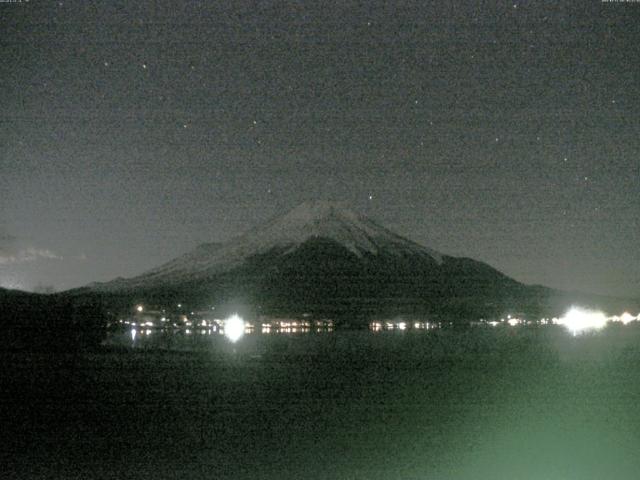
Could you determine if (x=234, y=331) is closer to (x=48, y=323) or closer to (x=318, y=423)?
(x=48, y=323)

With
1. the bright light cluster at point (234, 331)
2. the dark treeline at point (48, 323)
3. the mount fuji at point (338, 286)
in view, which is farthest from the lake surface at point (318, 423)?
the mount fuji at point (338, 286)

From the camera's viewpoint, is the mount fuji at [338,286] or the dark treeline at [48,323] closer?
the dark treeline at [48,323]

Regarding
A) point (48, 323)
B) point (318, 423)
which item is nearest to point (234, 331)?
point (48, 323)

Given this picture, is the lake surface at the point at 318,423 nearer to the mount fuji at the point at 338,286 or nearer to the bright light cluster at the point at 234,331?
the bright light cluster at the point at 234,331

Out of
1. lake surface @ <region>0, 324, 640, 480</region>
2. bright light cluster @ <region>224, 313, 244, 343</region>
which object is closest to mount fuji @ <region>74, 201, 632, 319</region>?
bright light cluster @ <region>224, 313, 244, 343</region>

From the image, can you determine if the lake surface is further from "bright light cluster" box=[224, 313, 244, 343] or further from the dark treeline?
"bright light cluster" box=[224, 313, 244, 343]
